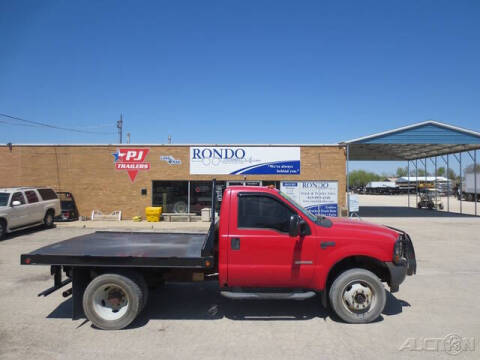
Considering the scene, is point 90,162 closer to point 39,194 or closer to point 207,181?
point 39,194

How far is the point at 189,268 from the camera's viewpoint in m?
5.01

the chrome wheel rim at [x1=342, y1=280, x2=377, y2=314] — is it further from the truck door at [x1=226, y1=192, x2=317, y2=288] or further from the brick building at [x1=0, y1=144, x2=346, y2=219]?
the brick building at [x1=0, y1=144, x2=346, y2=219]

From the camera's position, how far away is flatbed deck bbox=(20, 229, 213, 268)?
15.6 feet

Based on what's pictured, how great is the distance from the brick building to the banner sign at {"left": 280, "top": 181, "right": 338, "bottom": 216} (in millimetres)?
229

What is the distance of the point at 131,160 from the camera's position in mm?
19141

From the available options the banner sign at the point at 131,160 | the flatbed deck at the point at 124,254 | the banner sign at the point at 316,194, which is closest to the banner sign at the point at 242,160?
the banner sign at the point at 316,194

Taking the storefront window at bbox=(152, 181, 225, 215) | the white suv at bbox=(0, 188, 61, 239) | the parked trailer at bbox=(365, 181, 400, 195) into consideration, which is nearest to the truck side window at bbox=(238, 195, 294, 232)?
the white suv at bbox=(0, 188, 61, 239)

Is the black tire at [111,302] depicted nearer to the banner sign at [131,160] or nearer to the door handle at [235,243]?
the door handle at [235,243]

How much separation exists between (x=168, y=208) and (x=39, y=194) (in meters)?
6.58

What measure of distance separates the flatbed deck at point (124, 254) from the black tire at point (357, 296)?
1.91m

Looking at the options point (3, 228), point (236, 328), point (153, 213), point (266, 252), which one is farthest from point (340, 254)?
point (153, 213)

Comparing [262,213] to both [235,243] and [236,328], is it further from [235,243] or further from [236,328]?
[236,328]

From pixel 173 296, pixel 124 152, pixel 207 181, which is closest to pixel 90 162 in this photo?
pixel 124 152

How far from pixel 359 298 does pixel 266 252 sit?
60.7 inches
